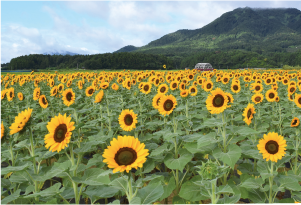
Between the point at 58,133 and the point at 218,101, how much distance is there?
2699 mm

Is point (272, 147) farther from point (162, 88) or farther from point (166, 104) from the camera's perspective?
point (162, 88)

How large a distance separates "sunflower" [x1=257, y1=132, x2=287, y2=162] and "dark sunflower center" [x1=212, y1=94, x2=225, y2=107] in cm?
89

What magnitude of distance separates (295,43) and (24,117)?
235835mm

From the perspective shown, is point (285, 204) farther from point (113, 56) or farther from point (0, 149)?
point (113, 56)

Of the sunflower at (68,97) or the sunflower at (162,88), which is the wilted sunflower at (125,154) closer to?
the sunflower at (68,97)

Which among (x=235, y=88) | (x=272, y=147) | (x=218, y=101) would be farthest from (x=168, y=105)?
(x=235, y=88)

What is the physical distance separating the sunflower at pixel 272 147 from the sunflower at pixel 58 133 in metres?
2.80

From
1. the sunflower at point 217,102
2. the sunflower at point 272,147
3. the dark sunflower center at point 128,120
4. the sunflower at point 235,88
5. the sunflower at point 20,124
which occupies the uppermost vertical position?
the sunflower at point 235,88

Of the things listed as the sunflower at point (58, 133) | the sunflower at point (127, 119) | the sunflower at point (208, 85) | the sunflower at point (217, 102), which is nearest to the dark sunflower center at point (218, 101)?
the sunflower at point (217, 102)

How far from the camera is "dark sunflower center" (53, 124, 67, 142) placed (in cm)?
262

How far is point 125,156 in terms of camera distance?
7.23 feet

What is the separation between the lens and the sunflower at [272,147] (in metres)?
2.79

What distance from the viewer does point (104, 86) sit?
6395mm

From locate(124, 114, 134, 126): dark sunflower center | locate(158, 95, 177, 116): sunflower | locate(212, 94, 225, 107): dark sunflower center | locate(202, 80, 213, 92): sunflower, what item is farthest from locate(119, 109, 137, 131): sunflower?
locate(202, 80, 213, 92): sunflower
